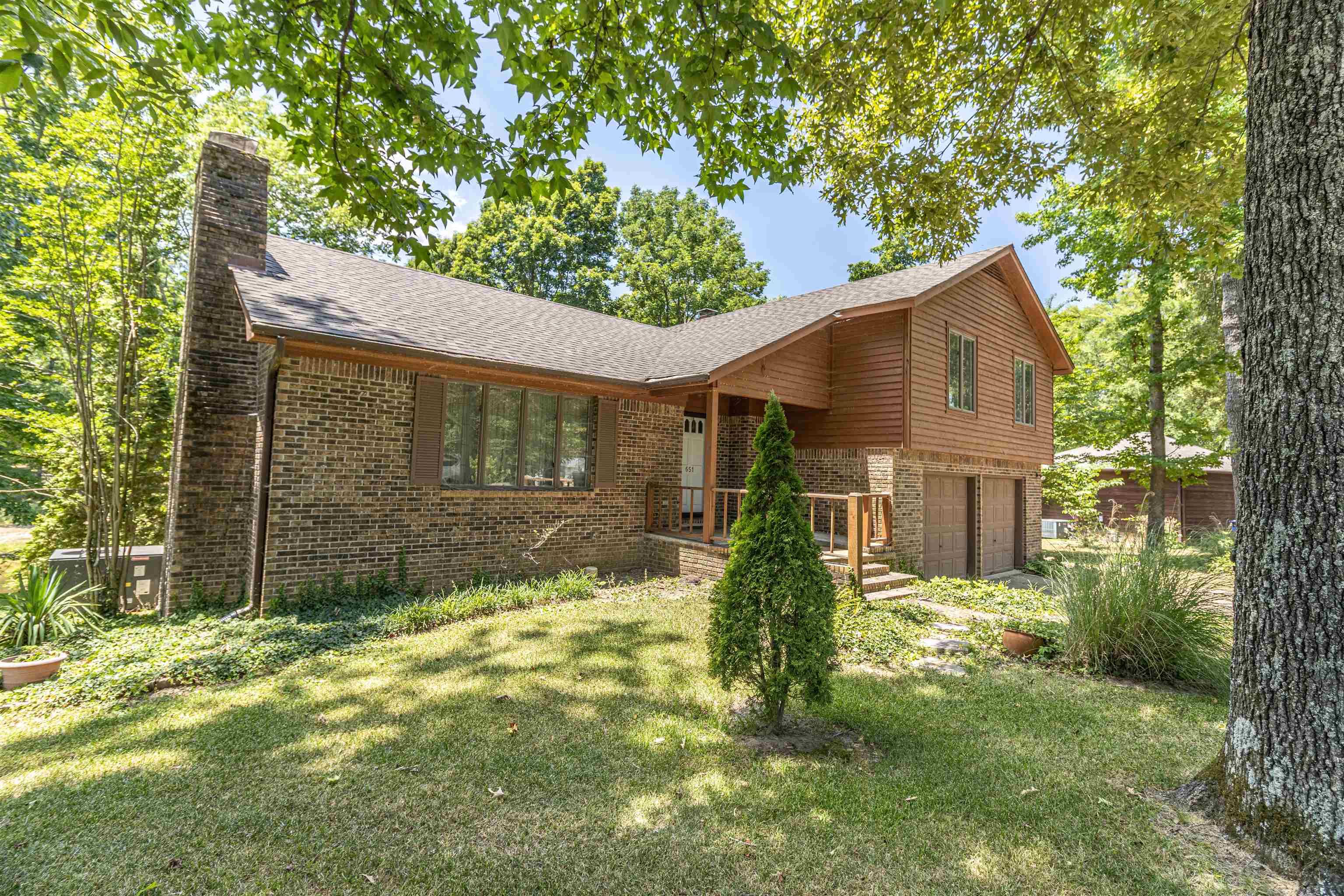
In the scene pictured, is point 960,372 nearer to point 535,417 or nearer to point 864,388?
point 864,388

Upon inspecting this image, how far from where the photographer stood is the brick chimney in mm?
7668

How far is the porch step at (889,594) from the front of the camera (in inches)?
327

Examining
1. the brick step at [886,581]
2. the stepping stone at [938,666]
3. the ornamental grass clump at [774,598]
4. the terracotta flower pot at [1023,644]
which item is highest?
the ornamental grass clump at [774,598]

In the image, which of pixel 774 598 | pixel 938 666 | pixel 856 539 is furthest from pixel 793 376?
pixel 774 598

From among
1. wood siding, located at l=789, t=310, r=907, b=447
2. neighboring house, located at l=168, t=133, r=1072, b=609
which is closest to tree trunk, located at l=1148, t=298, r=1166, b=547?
neighboring house, located at l=168, t=133, r=1072, b=609

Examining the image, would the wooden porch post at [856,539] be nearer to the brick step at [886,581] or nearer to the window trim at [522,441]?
the brick step at [886,581]

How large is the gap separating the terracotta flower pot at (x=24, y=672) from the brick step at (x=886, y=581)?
896 cm

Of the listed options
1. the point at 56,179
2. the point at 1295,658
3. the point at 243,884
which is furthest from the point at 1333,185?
the point at 56,179

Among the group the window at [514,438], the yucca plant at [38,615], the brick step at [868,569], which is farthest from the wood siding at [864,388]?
the yucca plant at [38,615]

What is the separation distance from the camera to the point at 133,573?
8367 millimetres

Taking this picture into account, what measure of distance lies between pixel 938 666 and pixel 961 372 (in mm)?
8116

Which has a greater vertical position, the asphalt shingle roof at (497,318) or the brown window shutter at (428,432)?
the asphalt shingle roof at (497,318)

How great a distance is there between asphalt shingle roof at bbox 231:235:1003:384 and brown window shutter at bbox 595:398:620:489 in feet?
2.11

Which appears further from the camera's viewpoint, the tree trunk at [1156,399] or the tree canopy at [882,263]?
the tree canopy at [882,263]
